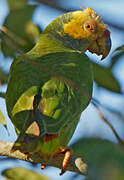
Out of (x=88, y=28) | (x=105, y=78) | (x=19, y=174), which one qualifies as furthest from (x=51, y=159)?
(x=88, y=28)

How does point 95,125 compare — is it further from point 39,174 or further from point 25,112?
point 39,174

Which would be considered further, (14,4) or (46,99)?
(14,4)

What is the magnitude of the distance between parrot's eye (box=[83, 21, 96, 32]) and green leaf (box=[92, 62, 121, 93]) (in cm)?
56

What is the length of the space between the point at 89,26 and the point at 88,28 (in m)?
0.02

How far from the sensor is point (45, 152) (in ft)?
5.39

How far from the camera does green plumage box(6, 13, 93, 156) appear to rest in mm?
1450

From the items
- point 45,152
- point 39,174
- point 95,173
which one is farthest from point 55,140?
point 95,173

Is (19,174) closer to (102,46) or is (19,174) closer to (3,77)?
(3,77)

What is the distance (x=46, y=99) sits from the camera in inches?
63.2

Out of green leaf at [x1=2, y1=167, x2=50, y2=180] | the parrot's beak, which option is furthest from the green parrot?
the parrot's beak

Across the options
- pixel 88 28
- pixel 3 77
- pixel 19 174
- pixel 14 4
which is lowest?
pixel 19 174

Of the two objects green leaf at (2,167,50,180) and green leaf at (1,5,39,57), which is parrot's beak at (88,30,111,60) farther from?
green leaf at (2,167,50,180)

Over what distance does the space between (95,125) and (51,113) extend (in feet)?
1.35

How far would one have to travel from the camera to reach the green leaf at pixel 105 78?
6.97ft
